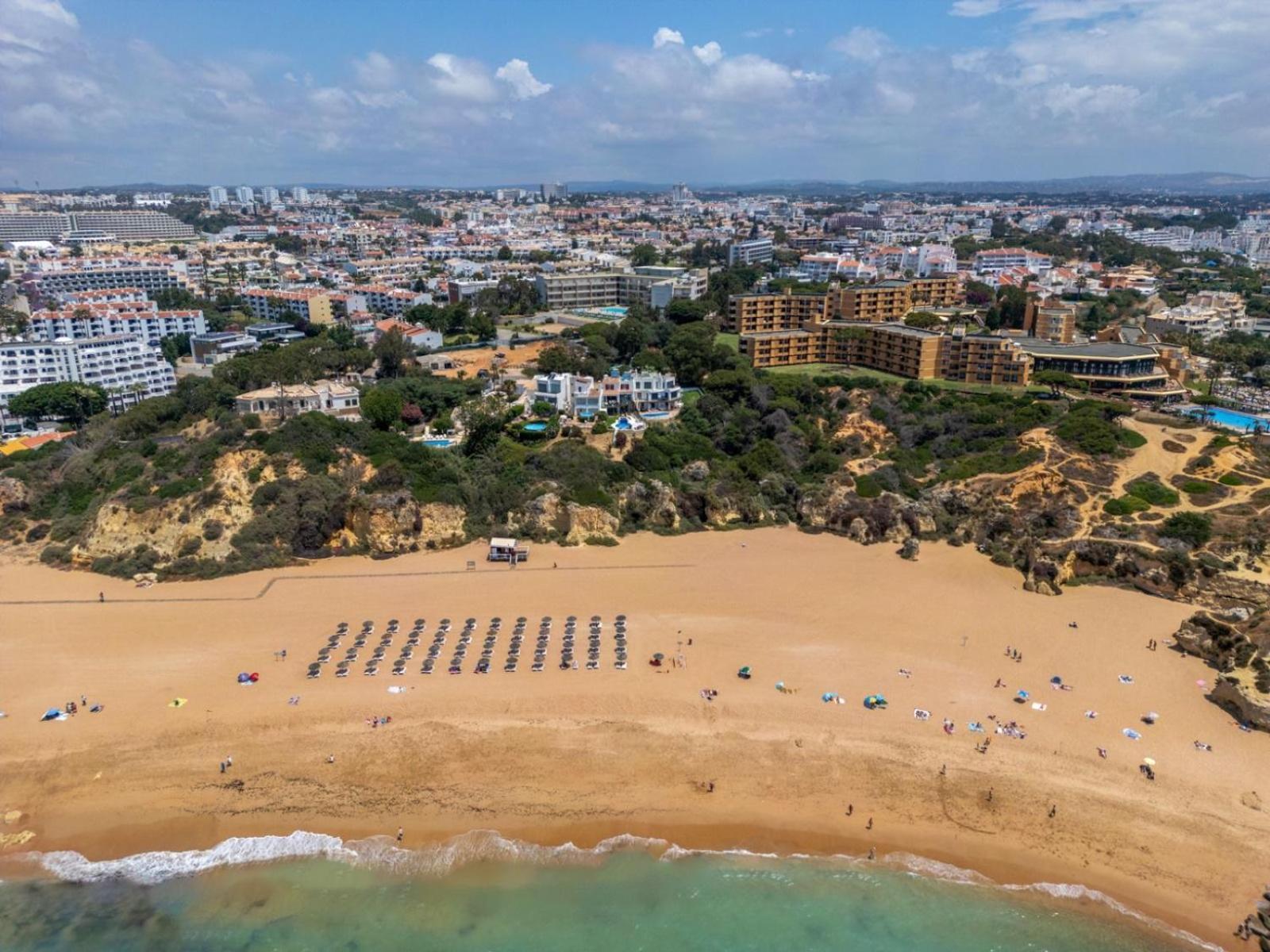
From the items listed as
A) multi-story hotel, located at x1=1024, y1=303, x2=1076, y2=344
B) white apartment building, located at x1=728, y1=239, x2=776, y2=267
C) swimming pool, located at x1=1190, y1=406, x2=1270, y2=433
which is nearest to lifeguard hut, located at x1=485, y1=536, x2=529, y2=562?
swimming pool, located at x1=1190, y1=406, x2=1270, y2=433

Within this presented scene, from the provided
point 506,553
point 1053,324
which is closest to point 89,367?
point 506,553

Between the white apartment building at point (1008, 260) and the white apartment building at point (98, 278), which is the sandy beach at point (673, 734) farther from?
the white apartment building at point (1008, 260)

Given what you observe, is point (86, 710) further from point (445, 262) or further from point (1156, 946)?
point (445, 262)

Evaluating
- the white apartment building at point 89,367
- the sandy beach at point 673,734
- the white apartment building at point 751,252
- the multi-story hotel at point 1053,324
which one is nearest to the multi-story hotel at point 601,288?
the multi-story hotel at point 1053,324

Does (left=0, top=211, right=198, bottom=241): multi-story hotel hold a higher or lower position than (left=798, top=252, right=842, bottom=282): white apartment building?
higher

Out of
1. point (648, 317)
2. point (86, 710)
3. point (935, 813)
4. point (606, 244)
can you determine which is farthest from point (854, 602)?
point (606, 244)

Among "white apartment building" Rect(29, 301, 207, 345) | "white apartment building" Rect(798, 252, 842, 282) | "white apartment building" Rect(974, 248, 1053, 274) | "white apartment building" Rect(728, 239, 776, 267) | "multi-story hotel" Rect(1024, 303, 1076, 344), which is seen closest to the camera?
"multi-story hotel" Rect(1024, 303, 1076, 344)

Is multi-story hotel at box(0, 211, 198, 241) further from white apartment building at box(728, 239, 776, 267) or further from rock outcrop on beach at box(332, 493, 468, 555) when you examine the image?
rock outcrop on beach at box(332, 493, 468, 555)
